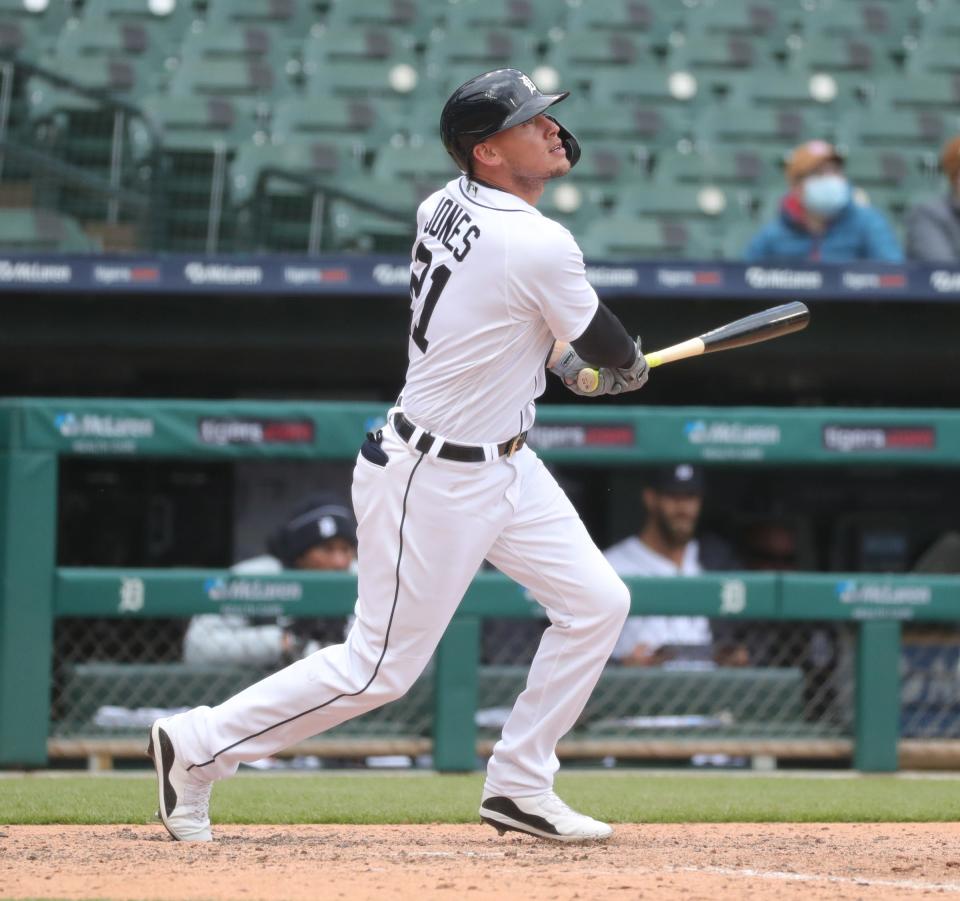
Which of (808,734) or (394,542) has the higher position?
(394,542)

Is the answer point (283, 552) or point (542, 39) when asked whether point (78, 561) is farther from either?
point (542, 39)

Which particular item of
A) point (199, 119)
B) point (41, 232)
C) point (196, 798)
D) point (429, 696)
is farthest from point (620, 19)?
point (196, 798)

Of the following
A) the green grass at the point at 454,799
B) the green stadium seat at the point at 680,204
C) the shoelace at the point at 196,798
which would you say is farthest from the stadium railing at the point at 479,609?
the green stadium seat at the point at 680,204

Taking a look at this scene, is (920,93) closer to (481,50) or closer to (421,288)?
(481,50)

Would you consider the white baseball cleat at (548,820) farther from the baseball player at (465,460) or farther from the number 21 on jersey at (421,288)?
the number 21 on jersey at (421,288)

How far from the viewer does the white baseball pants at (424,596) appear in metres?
3.38

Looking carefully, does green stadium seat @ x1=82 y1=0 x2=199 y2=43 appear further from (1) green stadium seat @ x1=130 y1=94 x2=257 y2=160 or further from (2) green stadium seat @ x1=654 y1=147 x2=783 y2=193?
(2) green stadium seat @ x1=654 y1=147 x2=783 y2=193

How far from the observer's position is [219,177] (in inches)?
311

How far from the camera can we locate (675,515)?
593cm

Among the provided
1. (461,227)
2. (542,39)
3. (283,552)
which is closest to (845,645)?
(283,552)

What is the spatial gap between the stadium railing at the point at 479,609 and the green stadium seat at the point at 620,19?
577cm

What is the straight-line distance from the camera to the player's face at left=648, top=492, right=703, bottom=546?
19.5 feet

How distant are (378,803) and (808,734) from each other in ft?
5.79

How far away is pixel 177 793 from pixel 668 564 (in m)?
2.81
